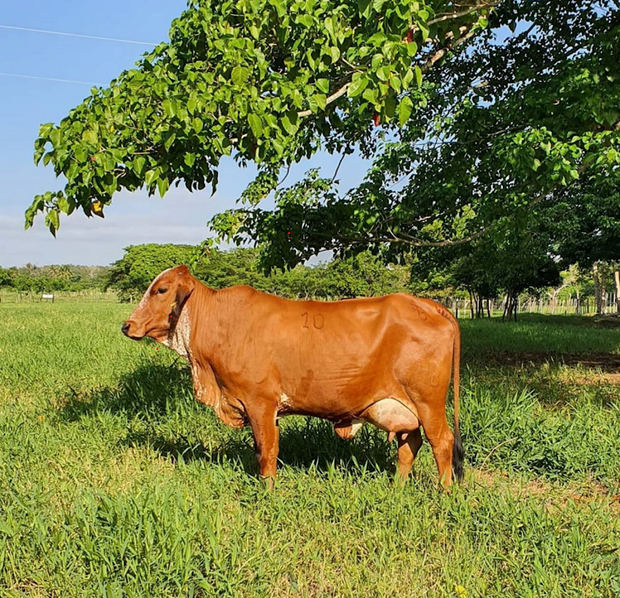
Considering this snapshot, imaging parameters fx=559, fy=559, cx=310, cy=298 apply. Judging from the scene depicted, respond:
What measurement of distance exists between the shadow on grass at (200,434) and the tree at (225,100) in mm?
2280

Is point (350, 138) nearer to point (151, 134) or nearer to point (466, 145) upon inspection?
point (466, 145)

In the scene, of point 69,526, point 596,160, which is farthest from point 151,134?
point 596,160

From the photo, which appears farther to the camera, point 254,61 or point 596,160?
point 596,160

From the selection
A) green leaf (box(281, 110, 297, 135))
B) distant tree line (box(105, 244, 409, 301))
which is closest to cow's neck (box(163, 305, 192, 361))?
green leaf (box(281, 110, 297, 135))

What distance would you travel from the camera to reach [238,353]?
4031 millimetres

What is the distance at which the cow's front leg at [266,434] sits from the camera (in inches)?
156

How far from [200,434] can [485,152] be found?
5.28m

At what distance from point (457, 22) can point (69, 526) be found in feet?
18.8

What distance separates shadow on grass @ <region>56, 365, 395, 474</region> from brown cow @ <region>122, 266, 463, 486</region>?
561 mm

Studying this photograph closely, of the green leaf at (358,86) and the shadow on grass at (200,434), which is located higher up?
the green leaf at (358,86)

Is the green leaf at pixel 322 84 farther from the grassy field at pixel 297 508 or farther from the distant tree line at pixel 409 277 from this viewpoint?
the distant tree line at pixel 409 277

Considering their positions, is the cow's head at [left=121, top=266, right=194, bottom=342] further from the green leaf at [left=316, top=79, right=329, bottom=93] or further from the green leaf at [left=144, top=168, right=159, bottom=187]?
the green leaf at [left=316, top=79, right=329, bottom=93]

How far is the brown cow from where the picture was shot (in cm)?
389

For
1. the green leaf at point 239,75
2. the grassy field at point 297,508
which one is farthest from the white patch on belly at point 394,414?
the green leaf at point 239,75
